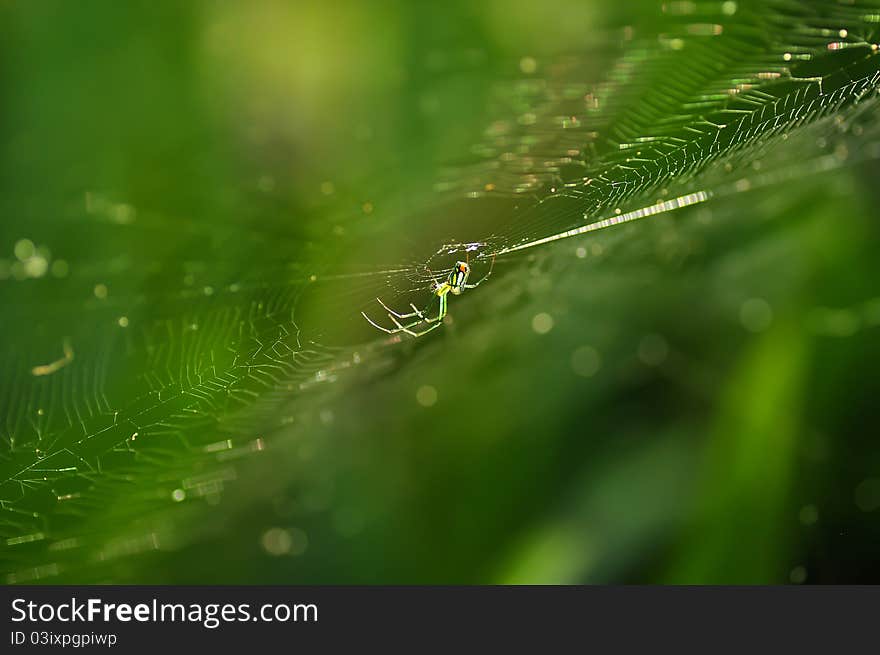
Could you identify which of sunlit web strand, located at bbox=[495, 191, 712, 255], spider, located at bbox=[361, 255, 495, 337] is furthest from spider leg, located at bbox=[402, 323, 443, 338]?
sunlit web strand, located at bbox=[495, 191, 712, 255]

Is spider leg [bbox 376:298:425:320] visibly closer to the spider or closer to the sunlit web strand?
the spider

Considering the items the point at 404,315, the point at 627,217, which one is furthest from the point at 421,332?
the point at 627,217

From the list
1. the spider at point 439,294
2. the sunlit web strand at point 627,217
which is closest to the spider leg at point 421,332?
the spider at point 439,294

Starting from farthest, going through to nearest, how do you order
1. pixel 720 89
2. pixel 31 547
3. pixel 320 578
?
pixel 320 578 → pixel 31 547 → pixel 720 89

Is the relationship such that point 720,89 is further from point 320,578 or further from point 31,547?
point 31,547

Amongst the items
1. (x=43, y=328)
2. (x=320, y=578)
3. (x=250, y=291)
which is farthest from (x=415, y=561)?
(x=43, y=328)

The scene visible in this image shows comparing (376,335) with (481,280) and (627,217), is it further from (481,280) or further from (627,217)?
(627,217)
